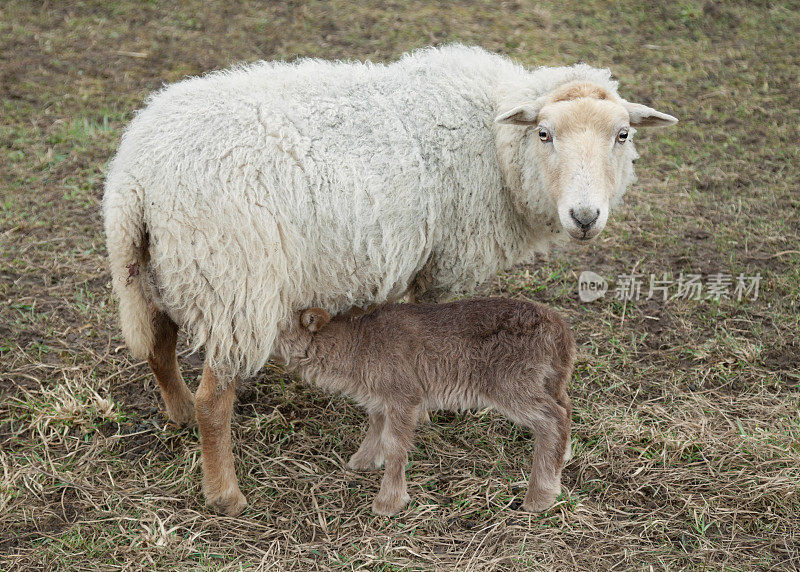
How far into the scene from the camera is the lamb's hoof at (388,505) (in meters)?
3.30

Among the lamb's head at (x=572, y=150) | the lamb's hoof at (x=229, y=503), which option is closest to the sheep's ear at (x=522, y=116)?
the lamb's head at (x=572, y=150)

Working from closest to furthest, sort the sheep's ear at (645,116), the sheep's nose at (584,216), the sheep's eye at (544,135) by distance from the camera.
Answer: the sheep's nose at (584,216), the sheep's eye at (544,135), the sheep's ear at (645,116)

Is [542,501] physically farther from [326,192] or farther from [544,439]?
[326,192]

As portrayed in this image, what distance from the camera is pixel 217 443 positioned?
3262 millimetres

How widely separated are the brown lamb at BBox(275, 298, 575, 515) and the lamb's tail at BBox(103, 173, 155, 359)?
57cm

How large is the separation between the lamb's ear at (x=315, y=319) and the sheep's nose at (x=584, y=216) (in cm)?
109

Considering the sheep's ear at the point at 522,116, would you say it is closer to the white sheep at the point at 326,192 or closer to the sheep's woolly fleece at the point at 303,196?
the white sheep at the point at 326,192

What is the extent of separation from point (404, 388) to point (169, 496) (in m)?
1.18

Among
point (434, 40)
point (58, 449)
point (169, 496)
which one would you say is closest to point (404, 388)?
point (169, 496)

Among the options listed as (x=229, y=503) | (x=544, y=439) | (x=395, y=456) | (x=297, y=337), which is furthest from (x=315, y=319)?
(x=544, y=439)

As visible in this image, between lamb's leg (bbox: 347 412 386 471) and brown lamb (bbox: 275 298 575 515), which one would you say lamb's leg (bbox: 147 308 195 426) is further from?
lamb's leg (bbox: 347 412 386 471)

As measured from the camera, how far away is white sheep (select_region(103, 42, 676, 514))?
9.78 feet

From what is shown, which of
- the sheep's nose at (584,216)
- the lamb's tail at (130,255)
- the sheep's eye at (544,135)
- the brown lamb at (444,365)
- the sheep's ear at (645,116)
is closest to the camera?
the lamb's tail at (130,255)

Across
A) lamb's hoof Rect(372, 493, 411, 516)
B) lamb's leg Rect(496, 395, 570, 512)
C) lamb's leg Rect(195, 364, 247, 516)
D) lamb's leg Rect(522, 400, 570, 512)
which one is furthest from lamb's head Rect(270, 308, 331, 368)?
lamb's leg Rect(522, 400, 570, 512)
